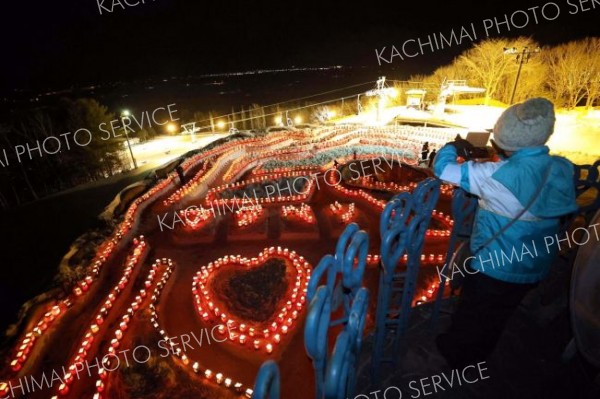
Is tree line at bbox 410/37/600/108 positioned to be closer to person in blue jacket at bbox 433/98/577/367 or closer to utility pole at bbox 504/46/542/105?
utility pole at bbox 504/46/542/105

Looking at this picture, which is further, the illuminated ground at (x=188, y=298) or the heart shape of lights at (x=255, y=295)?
the heart shape of lights at (x=255, y=295)

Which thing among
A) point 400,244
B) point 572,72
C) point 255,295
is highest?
point 572,72

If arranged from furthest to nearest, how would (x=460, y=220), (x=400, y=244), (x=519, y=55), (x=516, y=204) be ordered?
(x=519, y=55) < (x=460, y=220) < (x=400, y=244) < (x=516, y=204)

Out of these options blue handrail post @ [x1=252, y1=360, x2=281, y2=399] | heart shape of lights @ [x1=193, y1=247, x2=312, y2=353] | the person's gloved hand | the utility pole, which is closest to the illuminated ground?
heart shape of lights @ [x1=193, y1=247, x2=312, y2=353]

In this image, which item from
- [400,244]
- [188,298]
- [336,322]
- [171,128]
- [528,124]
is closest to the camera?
[336,322]

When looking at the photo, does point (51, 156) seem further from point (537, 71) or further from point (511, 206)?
point (537, 71)

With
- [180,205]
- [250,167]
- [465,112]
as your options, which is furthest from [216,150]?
[465,112]

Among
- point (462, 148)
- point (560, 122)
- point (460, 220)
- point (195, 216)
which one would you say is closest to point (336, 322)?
point (462, 148)

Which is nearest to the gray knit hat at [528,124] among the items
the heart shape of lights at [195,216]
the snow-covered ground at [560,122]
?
the heart shape of lights at [195,216]

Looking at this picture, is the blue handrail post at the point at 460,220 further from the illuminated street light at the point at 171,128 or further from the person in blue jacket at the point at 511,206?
the illuminated street light at the point at 171,128
